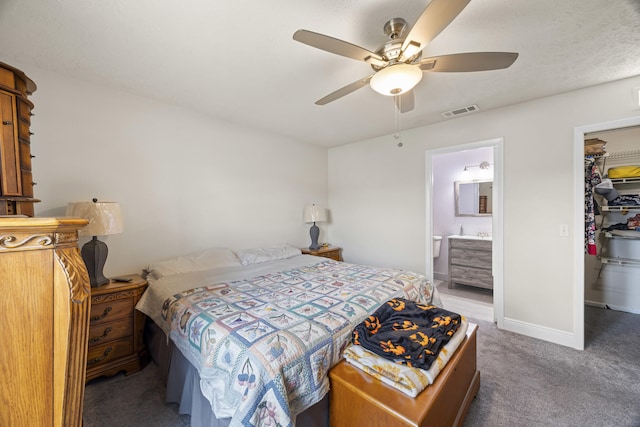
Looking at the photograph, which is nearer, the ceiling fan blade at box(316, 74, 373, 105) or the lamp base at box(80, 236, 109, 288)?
the ceiling fan blade at box(316, 74, 373, 105)

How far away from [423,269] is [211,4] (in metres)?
3.35

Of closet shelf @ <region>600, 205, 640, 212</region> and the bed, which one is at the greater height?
closet shelf @ <region>600, 205, 640, 212</region>

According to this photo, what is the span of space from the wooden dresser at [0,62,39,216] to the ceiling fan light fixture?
1.76 metres

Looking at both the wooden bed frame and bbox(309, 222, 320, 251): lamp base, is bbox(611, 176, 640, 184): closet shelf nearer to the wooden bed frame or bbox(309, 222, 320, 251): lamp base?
the wooden bed frame

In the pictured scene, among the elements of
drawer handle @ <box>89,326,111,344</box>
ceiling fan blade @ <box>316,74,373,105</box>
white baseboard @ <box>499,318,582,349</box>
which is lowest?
white baseboard @ <box>499,318,582,349</box>

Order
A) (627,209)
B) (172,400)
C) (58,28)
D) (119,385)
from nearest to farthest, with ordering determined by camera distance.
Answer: (58,28), (172,400), (119,385), (627,209)

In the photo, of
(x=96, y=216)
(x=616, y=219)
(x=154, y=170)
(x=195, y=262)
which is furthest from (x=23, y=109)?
(x=616, y=219)

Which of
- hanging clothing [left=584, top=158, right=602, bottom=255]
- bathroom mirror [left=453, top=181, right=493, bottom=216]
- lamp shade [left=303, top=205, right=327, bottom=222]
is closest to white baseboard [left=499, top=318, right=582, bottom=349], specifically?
hanging clothing [left=584, top=158, right=602, bottom=255]

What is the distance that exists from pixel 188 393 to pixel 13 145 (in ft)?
5.16

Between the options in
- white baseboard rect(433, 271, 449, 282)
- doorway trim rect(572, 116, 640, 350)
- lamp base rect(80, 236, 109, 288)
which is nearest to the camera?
lamp base rect(80, 236, 109, 288)

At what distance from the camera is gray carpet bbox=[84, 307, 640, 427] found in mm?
1539

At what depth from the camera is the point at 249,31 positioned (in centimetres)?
153

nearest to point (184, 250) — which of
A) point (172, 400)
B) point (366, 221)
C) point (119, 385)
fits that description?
point (119, 385)

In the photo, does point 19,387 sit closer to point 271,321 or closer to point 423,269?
point 271,321
